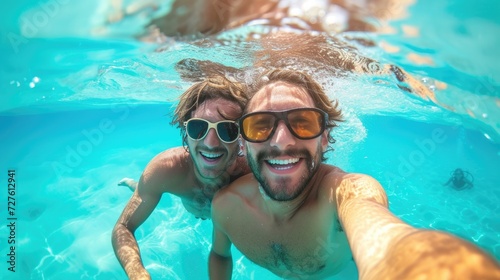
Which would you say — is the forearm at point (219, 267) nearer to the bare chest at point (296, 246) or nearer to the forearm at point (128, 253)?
the bare chest at point (296, 246)

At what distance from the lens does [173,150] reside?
512 centimetres

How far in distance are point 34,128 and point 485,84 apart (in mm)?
31732

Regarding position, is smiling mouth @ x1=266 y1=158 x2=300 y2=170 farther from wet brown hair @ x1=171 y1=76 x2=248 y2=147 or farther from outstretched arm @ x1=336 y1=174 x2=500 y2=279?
wet brown hair @ x1=171 y1=76 x2=248 y2=147

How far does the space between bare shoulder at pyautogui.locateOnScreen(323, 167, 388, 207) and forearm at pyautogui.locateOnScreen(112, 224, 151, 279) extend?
2821 millimetres

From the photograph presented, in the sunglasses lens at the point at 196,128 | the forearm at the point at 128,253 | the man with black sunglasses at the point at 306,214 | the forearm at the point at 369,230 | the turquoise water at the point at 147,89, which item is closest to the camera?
the man with black sunglasses at the point at 306,214

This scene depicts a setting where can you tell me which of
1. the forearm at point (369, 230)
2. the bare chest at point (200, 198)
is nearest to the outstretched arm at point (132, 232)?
the bare chest at point (200, 198)

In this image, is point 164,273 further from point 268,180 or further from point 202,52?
point 202,52

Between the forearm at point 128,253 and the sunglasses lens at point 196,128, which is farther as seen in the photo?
the sunglasses lens at point 196,128

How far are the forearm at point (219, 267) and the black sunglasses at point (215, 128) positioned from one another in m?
1.84

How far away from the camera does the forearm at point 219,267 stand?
14.0 feet

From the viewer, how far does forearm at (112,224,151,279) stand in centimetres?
370

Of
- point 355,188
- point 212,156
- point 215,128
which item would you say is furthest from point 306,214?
point 215,128

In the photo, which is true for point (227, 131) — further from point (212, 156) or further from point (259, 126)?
point (259, 126)

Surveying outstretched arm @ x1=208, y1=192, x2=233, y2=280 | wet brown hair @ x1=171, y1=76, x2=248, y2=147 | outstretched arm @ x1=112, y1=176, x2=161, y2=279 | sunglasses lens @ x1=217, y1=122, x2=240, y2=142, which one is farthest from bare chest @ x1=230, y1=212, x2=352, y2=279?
wet brown hair @ x1=171, y1=76, x2=248, y2=147
